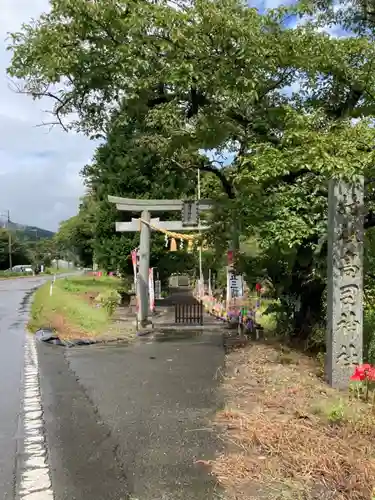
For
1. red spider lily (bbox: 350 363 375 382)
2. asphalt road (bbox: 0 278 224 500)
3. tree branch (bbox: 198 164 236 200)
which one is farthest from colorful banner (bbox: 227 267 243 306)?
red spider lily (bbox: 350 363 375 382)

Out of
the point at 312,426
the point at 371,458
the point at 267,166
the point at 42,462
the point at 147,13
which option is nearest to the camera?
the point at 371,458

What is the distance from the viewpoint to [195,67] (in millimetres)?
8289

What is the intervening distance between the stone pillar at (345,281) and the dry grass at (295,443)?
0.54 meters

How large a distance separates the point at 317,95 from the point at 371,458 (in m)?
7.48

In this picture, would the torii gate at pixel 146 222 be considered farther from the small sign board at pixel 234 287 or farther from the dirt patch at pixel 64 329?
the small sign board at pixel 234 287

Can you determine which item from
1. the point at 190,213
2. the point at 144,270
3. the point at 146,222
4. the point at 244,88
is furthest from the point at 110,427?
the point at 144,270

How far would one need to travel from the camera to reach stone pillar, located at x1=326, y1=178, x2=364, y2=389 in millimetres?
7012

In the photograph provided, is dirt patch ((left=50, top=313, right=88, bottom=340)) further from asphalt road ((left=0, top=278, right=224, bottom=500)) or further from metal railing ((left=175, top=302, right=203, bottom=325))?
metal railing ((left=175, top=302, right=203, bottom=325))

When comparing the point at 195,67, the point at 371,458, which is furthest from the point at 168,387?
the point at 195,67

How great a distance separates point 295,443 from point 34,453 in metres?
2.50

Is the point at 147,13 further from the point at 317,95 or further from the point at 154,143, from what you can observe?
the point at 317,95

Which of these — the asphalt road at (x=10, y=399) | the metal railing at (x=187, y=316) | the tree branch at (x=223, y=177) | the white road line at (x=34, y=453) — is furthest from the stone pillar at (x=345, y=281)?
the metal railing at (x=187, y=316)

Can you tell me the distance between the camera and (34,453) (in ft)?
15.9

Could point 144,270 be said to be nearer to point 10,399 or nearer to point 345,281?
point 10,399
